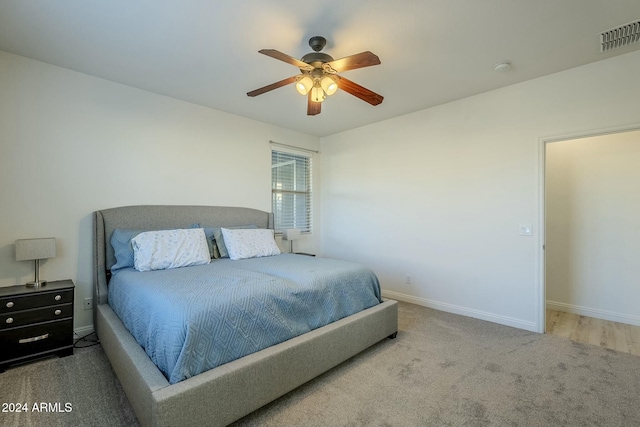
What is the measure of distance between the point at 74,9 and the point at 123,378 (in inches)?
98.5

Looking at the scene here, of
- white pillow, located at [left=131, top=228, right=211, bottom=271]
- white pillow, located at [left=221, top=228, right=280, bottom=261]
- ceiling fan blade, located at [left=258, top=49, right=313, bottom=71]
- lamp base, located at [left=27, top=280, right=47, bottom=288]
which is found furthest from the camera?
white pillow, located at [left=221, top=228, right=280, bottom=261]

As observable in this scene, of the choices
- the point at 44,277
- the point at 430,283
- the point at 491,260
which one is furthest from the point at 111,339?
the point at 491,260

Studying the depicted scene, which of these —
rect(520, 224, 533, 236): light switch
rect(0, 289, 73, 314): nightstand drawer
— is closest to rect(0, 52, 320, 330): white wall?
rect(0, 289, 73, 314): nightstand drawer

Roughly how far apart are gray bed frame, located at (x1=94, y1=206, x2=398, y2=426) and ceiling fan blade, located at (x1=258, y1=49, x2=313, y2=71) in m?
1.94

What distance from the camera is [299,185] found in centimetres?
511

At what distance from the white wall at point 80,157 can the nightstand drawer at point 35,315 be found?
47 cm

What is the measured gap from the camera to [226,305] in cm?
176

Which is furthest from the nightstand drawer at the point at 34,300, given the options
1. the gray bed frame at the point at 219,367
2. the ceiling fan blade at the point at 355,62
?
the ceiling fan blade at the point at 355,62

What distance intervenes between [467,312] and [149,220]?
386 cm

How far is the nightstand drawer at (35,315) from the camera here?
2.26m

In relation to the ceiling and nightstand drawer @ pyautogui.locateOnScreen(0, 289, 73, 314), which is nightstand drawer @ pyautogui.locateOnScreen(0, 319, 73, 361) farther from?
the ceiling

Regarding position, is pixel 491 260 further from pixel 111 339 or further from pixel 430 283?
pixel 111 339

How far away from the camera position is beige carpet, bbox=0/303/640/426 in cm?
176

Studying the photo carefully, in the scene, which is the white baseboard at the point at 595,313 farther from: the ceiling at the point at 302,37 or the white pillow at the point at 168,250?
the white pillow at the point at 168,250
